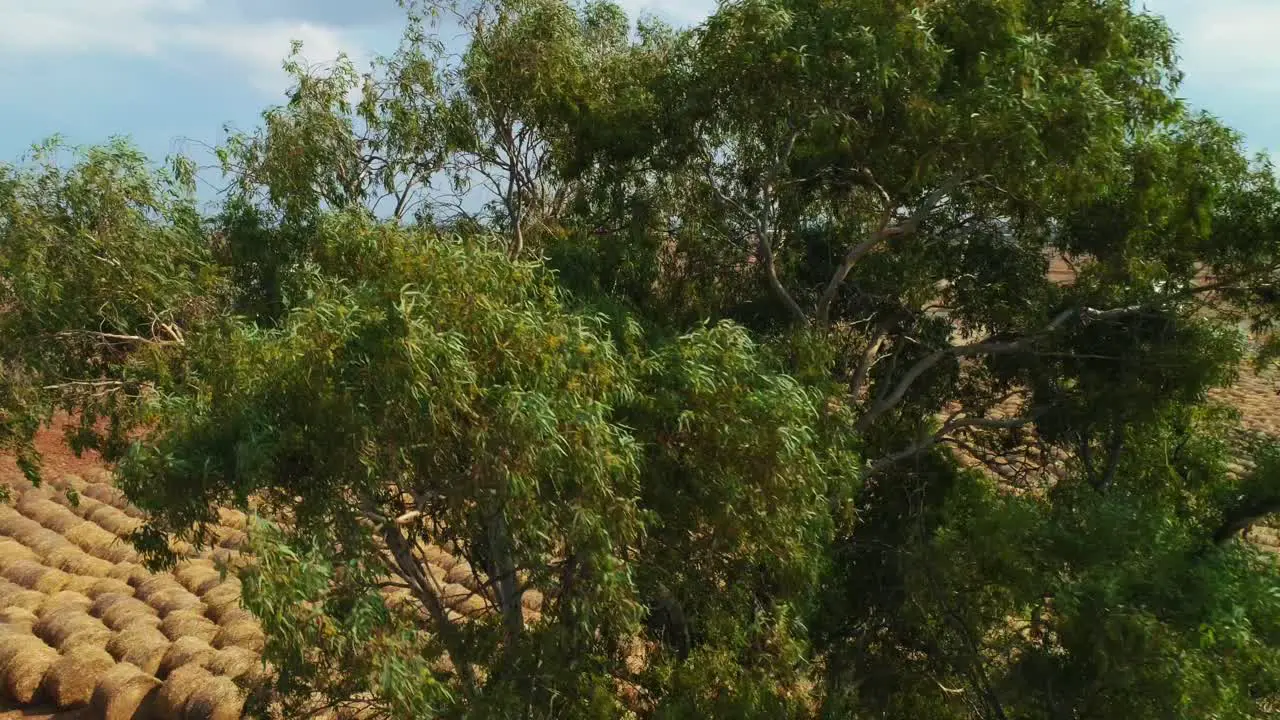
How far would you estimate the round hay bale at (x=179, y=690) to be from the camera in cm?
1408

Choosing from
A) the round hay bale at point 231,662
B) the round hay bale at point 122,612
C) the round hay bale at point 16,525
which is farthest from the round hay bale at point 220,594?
the round hay bale at point 16,525

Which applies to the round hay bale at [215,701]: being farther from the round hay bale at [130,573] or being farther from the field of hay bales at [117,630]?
the round hay bale at [130,573]

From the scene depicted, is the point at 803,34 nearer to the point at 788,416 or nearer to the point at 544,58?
the point at 544,58

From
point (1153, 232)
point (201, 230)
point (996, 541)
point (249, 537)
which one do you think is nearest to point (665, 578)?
point (996, 541)

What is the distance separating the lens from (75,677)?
593 inches

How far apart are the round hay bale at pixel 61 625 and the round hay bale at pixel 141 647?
0.71 metres

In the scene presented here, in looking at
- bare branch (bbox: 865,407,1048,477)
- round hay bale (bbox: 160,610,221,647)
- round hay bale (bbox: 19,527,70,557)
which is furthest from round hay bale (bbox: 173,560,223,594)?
bare branch (bbox: 865,407,1048,477)

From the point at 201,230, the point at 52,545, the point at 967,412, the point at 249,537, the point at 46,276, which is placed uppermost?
the point at 967,412

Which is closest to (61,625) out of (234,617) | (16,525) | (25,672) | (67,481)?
(25,672)

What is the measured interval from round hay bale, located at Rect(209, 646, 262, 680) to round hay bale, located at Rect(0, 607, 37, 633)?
3.75 m

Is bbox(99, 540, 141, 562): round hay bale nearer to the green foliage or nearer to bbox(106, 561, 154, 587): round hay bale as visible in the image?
bbox(106, 561, 154, 587): round hay bale

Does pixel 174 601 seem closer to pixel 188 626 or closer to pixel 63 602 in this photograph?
pixel 188 626

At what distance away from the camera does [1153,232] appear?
11.2m

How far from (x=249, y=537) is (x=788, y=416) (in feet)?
10.7
